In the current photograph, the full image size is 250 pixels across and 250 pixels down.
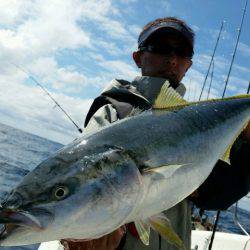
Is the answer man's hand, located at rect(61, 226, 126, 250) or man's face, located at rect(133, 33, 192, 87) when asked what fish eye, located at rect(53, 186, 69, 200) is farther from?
man's face, located at rect(133, 33, 192, 87)

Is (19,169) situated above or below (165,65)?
above

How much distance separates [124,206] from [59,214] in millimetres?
363

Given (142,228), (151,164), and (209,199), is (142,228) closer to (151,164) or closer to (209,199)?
(151,164)

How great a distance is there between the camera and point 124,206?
2.24 metres

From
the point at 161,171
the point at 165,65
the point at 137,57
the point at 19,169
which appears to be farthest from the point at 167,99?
the point at 19,169

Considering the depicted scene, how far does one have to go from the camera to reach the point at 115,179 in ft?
Answer: 7.54

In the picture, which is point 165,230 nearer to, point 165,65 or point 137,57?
point 165,65

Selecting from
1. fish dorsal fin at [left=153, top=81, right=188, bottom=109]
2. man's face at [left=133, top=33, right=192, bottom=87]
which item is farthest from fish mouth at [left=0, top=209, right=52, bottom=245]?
man's face at [left=133, top=33, right=192, bottom=87]

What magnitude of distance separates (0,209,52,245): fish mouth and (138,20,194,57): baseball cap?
8.50 ft

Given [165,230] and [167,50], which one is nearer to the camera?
[165,230]

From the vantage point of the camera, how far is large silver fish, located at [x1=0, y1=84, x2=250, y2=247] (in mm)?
2094

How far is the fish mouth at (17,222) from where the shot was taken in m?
1.99

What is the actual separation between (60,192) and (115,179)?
32 cm

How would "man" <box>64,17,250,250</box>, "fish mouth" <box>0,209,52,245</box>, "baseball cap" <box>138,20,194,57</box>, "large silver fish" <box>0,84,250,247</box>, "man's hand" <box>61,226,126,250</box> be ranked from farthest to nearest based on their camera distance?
1. "baseball cap" <box>138,20,194,57</box>
2. "man" <box>64,17,250,250</box>
3. "man's hand" <box>61,226,126,250</box>
4. "large silver fish" <box>0,84,250,247</box>
5. "fish mouth" <box>0,209,52,245</box>
